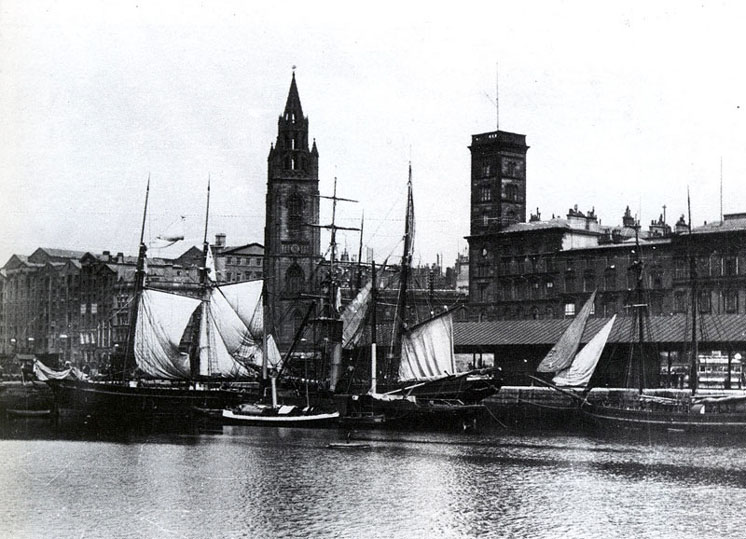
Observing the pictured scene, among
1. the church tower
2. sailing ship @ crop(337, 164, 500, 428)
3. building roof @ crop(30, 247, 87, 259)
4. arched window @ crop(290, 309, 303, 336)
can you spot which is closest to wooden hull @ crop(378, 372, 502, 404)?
sailing ship @ crop(337, 164, 500, 428)

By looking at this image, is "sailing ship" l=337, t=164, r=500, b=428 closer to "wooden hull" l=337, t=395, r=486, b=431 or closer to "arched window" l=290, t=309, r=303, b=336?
"wooden hull" l=337, t=395, r=486, b=431

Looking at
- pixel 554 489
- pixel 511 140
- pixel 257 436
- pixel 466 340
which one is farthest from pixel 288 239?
pixel 554 489

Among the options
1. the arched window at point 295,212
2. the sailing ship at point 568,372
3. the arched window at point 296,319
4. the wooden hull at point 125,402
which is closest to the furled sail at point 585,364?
the sailing ship at point 568,372

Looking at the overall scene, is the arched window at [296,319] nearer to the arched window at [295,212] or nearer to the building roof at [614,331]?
the arched window at [295,212]

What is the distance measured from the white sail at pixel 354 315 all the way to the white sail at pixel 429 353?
→ 637 cm

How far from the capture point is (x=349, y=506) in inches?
1291

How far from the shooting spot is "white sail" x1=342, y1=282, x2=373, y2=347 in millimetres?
72938

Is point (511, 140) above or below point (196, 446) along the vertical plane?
above

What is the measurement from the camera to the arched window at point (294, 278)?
123 metres

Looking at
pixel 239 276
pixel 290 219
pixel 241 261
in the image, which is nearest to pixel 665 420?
pixel 290 219

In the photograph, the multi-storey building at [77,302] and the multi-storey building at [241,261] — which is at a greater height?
the multi-storey building at [241,261]

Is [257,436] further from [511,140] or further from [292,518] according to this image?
[511,140]

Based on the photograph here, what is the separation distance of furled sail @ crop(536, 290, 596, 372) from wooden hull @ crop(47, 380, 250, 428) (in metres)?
21.1

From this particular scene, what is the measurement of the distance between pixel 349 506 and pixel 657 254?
221ft
